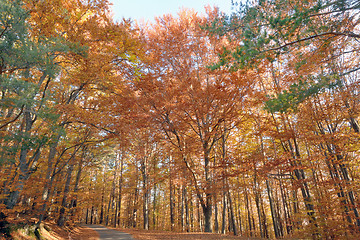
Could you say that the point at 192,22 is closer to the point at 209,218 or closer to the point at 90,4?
the point at 90,4

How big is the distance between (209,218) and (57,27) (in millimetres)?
12202

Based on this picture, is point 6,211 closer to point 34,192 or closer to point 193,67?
point 34,192

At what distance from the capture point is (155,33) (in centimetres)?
1269

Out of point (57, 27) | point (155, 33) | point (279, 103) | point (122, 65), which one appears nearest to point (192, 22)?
point (155, 33)

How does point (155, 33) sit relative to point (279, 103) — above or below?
above

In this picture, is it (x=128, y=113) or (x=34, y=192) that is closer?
(x=34, y=192)

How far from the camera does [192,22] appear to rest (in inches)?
506

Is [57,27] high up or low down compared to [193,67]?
down

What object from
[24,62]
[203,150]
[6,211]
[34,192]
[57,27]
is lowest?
[6,211]

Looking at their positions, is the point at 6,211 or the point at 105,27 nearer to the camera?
the point at 6,211

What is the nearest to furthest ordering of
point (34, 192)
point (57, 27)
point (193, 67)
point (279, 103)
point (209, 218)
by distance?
point (279, 103) < point (57, 27) < point (34, 192) < point (209, 218) < point (193, 67)

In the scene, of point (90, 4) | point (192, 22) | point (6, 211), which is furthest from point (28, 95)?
point (192, 22)

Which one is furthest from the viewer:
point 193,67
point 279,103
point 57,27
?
point 193,67

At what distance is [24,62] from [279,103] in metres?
8.57
